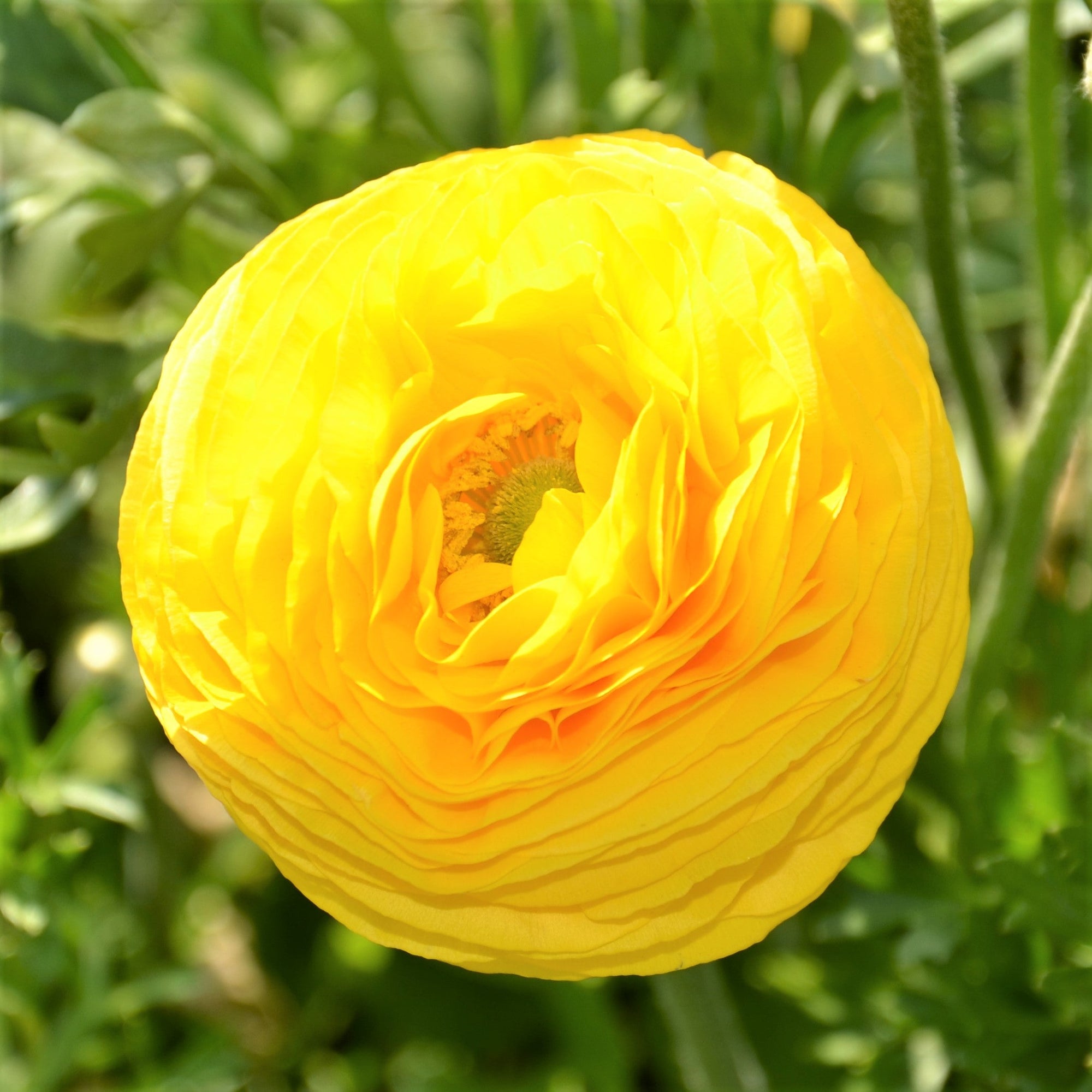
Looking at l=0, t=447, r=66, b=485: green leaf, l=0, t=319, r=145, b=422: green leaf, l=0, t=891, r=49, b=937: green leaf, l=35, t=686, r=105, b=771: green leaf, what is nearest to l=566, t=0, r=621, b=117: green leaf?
l=0, t=319, r=145, b=422: green leaf

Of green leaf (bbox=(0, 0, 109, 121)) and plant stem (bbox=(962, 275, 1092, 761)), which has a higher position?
green leaf (bbox=(0, 0, 109, 121))

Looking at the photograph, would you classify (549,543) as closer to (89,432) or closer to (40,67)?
(89,432)

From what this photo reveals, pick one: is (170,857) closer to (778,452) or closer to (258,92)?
(258,92)

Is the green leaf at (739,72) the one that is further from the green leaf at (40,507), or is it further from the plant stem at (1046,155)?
the green leaf at (40,507)

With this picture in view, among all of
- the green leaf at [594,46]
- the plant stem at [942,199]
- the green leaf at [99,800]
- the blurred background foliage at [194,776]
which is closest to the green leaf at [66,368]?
the blurred background foliage at [194,776]

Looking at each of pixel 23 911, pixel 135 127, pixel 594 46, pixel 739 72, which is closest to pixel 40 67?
pixel 135 127

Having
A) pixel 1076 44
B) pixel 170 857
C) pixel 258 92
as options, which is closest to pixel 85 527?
pixel 170 857

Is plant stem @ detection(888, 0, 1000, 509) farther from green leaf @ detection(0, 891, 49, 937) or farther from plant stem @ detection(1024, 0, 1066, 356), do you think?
green leaf @ detection(0, 891, 49, 937)
